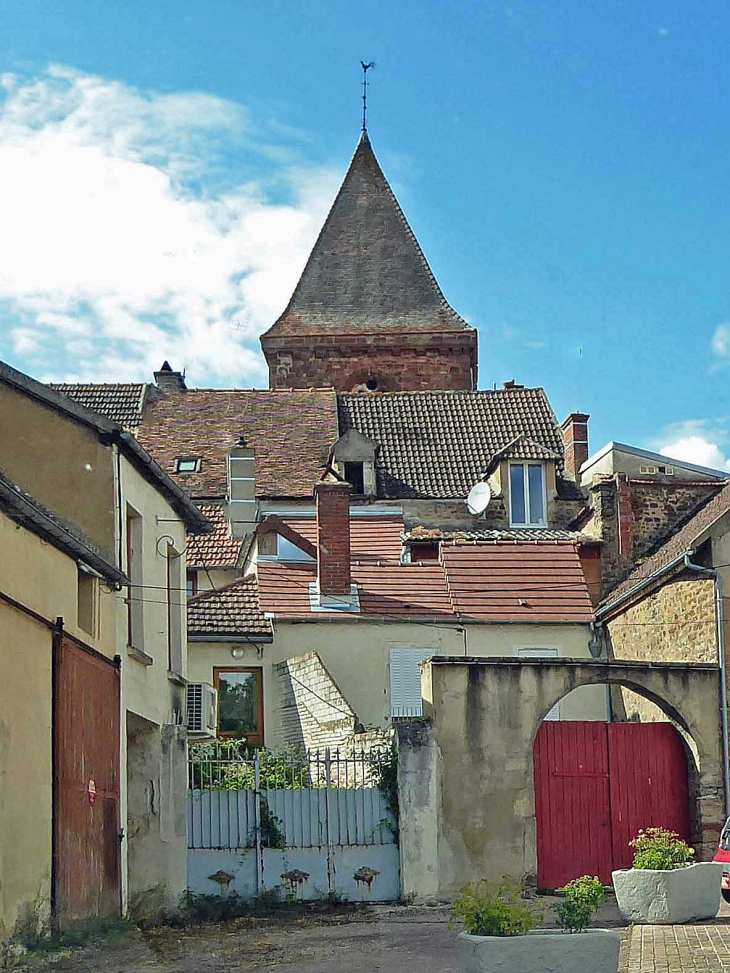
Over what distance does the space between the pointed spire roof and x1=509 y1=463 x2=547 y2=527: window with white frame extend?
17440 mm

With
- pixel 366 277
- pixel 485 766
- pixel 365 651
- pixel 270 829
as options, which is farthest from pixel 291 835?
pixel 366 277

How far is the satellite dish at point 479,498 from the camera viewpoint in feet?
114

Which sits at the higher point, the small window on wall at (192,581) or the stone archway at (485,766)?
the small window on wall at (192,581)

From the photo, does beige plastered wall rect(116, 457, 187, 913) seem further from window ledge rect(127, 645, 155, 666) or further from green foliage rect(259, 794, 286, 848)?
green foliage rect(259, 794, 286, 848)

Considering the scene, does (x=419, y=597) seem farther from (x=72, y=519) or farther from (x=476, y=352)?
(x=476, y=352)

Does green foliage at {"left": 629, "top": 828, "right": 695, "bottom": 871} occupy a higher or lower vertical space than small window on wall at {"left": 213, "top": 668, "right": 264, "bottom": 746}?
lower

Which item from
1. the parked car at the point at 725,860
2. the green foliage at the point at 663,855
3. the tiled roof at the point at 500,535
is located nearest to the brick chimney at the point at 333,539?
the tiled roof at the point at 500,535

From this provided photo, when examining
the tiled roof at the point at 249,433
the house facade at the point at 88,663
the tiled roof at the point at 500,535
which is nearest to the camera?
the house facade at the point at 88,663

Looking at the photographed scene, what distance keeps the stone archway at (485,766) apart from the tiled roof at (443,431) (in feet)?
47.4

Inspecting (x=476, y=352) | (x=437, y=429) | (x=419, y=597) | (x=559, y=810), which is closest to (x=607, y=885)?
(x=559, y=810)

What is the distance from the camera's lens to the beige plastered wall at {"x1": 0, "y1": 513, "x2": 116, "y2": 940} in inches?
499

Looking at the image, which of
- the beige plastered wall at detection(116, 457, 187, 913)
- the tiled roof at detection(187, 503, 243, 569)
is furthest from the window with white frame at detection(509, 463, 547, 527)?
the beige plastered wall at detection(116, 457, 187, 913)

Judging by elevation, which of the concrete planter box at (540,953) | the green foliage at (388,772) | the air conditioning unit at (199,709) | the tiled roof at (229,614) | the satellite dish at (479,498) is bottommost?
the concrete planter box at (540,953)

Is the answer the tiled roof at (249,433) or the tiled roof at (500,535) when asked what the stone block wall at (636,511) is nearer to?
the tiled roof at (500,535)
